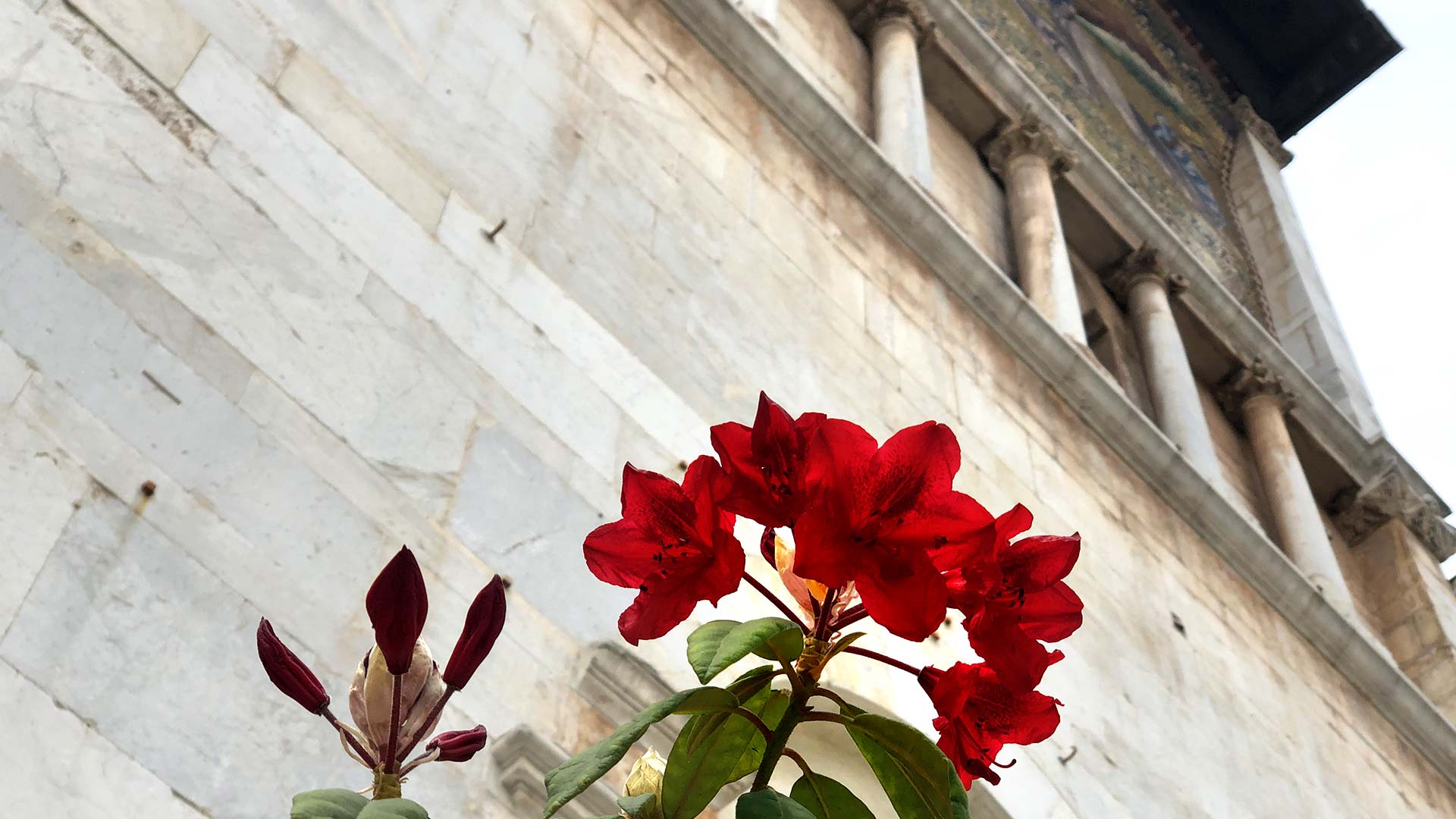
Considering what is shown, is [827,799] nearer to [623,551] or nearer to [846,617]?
[846,617]

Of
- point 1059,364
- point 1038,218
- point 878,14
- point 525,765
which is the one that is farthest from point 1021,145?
point 525,765

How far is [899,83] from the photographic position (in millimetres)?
6941

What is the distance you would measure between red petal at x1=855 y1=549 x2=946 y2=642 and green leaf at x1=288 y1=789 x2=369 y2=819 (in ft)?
1.22

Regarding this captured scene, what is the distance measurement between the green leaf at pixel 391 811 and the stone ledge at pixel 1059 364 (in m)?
4.42

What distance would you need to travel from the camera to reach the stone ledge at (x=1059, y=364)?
17.5 feet

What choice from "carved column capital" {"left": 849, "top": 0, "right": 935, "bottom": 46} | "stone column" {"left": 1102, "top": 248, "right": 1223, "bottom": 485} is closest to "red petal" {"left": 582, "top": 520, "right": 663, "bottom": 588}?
"stone column" {"left": 1102, "top": 248, "right": 1223, "bottom": 485}

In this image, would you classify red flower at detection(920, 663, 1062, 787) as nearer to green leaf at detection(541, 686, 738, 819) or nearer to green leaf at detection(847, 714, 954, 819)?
green leaf at detection(847, 714, 954, 819)

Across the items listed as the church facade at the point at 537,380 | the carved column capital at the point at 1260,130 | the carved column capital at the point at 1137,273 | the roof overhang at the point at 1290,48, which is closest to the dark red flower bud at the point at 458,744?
the church facade at the point at 537,380

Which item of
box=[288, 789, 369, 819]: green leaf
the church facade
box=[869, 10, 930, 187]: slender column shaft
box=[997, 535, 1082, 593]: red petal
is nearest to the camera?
box=[288, 789, 369, 819]: green leaf

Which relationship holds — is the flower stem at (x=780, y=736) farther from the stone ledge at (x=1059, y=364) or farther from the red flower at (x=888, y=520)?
the stone ledge at (x=1059, y=364)

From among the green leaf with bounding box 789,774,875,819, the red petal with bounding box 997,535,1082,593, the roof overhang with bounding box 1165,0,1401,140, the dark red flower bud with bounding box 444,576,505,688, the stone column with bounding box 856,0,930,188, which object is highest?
the roof overhang with bounding box 1165,0,1401,140

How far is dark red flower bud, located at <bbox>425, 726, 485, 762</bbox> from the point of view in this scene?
1.22 metres

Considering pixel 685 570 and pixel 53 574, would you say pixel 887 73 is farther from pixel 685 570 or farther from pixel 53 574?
pixel 685 570

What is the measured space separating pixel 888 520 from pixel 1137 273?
726 centimetres
